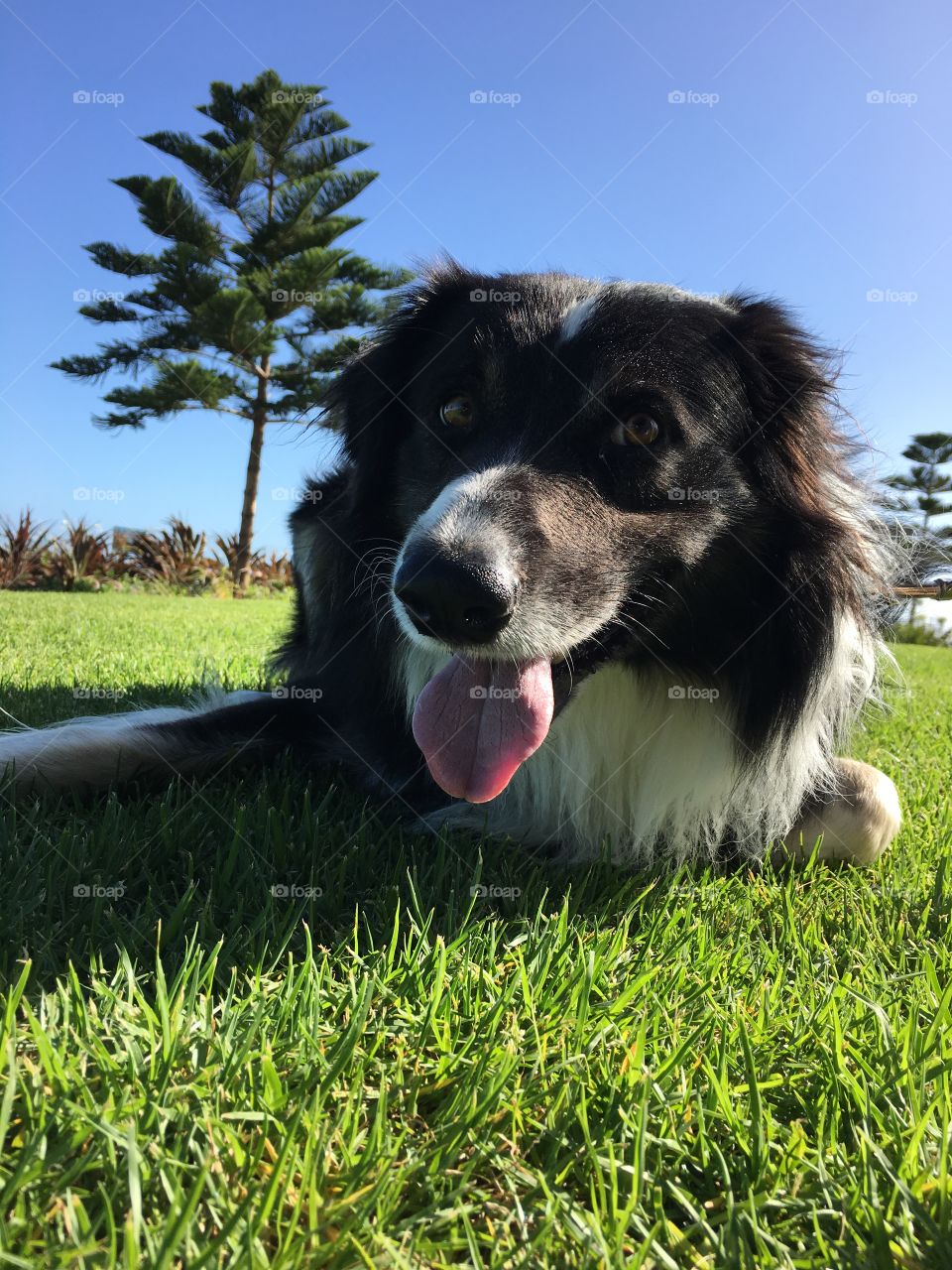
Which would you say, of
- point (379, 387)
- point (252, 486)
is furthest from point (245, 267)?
point (379, 387)

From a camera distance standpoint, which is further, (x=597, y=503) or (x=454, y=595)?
(x=597, y=503)

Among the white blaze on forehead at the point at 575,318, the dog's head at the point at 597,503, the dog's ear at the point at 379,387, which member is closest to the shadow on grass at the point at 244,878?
the dog's head at the point at 597,503

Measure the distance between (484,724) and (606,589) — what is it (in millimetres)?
494

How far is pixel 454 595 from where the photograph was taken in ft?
6.50

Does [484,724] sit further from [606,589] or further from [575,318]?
[575,318]

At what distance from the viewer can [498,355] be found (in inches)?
102

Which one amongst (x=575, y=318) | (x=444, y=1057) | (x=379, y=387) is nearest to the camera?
(x=444, y=1057)

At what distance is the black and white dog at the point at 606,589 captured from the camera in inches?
90.3

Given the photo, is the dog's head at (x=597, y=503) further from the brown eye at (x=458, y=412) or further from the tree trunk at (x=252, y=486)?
the tree trunk at (x=252, y=486)

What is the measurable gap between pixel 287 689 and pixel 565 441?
163cm

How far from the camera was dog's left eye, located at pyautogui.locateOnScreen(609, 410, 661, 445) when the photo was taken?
2447 millimetres

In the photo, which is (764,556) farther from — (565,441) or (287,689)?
(287,689)

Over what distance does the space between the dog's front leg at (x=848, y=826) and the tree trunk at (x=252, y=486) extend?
1816 cm

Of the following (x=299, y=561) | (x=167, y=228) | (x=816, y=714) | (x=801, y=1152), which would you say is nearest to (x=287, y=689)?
(x=299, y=561)
